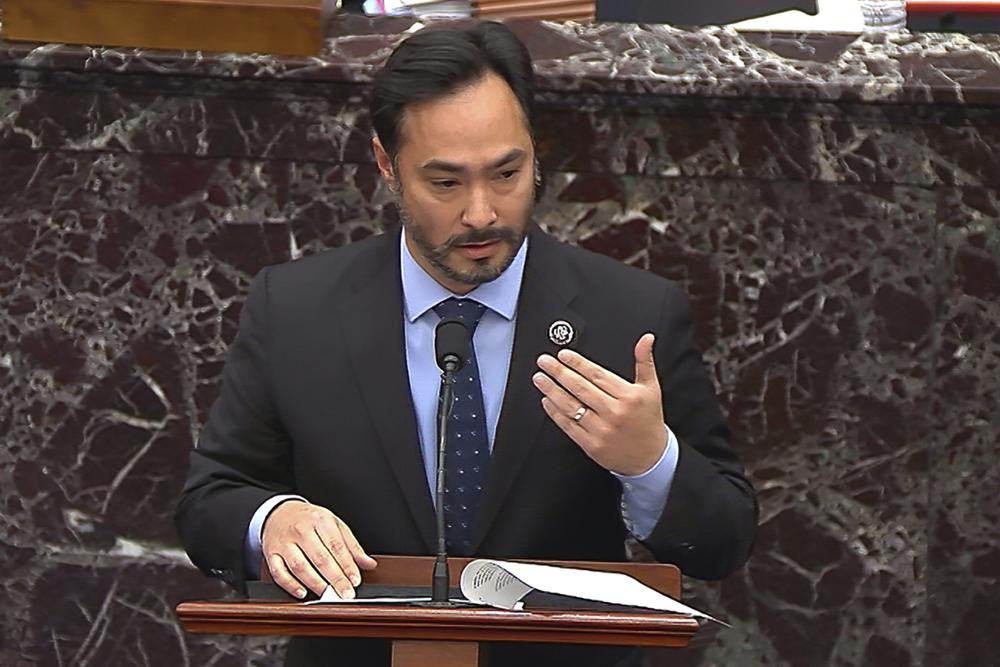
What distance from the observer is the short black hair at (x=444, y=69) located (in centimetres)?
290

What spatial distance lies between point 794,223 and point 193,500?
4.65ft

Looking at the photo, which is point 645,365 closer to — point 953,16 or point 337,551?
point 337,551

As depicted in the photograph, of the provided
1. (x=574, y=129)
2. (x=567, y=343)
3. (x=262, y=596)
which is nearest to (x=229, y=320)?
(x=574, y=129)

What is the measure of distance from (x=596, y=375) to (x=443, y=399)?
8.6 inches

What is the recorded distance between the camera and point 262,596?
2.50m

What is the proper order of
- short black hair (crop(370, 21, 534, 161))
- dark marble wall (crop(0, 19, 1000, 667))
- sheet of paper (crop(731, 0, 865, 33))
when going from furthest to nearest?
sheet of paper (crop(731, 0, 865, 33)) < dark marble wall (crop(0, 19, 1000, 667)) < short black hair (crop(370, 21, 534, 161))

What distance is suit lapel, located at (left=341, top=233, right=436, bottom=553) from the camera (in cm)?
288

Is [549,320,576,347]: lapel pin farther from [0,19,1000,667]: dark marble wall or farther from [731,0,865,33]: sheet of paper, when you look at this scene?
[731,0,865,33]: sheet of paper

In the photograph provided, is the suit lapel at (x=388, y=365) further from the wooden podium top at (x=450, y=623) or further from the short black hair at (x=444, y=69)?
the wooden podium top at (x=450, y=623)

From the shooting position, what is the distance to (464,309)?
2.98 m

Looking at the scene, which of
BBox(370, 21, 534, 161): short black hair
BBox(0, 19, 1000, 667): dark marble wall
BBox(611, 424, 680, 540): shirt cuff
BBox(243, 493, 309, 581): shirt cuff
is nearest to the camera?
BBox(611, 424, 680, 540): shirt cuff

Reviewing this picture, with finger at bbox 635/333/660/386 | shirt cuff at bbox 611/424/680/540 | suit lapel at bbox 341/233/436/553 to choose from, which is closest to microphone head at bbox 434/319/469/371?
finger at bbox 635/333/660/386

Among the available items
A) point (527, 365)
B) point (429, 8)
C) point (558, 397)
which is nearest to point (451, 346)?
point (558, 397)

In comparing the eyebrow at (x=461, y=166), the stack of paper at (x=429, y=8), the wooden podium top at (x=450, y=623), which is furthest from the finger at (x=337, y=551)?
the stack of paper at (x=429, y=8)
